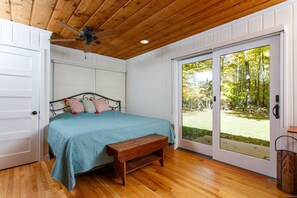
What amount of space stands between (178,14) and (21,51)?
2.69 meters

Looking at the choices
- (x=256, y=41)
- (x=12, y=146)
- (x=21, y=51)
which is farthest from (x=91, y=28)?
(x=256, y=41)

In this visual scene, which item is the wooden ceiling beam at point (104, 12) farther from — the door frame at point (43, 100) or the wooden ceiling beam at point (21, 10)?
the door frame at point (43, 100)

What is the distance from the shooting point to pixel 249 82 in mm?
2426

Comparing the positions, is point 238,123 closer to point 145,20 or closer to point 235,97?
point 235,97

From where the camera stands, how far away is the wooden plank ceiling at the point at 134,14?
6.52 ft

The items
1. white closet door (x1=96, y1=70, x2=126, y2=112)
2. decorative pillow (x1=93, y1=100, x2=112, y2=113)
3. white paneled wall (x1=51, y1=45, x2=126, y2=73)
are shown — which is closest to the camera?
white paneled wall (x1=51, y1=45, x2=126, y2=73)

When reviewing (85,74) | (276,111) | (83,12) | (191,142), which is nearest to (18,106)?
(85,74)

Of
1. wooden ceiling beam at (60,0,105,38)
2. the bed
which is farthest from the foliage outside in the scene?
wooden ceiling beam at (60,0,105,38)

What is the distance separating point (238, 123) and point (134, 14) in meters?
2.44

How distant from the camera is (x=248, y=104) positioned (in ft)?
8.04

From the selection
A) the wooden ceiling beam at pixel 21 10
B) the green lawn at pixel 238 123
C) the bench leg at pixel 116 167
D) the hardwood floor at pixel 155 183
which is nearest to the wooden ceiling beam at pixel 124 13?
the wooden ceiling beam at pixel 21 10

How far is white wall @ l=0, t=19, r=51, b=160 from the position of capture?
2.48 m

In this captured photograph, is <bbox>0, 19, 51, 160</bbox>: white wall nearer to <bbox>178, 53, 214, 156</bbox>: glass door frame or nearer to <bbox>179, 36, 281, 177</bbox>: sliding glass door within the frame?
<bbox>178, 53, 214, 156</bbox>: glass door frame

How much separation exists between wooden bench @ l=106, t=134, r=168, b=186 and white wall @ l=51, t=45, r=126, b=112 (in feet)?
7.82
